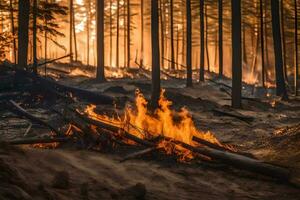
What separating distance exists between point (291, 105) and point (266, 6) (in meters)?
21.9

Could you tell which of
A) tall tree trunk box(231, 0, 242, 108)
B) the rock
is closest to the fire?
the rock

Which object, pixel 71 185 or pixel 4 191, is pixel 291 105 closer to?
pixel 71 185

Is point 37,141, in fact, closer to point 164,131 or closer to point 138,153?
point 138,153

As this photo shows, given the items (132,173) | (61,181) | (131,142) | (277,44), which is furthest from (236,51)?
(61,181)

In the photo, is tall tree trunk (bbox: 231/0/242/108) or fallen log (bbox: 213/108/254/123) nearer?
fallen log (bbox: 213/108/254/123)

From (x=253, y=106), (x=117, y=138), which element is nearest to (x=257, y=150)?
(x=117, y=138)

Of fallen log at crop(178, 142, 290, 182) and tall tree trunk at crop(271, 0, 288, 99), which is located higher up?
tall tree trunk at crop(271, 0, 288, 99)

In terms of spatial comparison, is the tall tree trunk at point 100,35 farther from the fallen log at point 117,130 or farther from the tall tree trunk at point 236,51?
the fallen log at point 117,130

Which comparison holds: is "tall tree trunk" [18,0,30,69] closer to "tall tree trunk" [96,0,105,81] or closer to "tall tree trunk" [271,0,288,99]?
"tall tree trunk" [96,0,105,81]

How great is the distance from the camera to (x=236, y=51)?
65.1 feet

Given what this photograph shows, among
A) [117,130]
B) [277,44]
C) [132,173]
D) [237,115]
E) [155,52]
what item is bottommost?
[237,115]

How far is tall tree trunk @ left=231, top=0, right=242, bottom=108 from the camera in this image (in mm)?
19594

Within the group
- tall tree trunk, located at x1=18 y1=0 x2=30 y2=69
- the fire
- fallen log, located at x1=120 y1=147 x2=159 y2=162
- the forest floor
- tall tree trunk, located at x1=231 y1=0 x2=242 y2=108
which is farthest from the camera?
tall tree trunk, located at x1=18 y1=0 x2=30 y2=69

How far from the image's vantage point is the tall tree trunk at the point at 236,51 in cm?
1959
